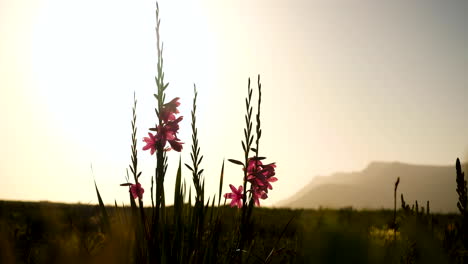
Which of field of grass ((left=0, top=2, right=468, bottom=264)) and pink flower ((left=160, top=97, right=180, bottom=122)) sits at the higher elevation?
pink flower ((left=160, top=97, right=180, bottom=122))

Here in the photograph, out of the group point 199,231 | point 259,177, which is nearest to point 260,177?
point 259,177

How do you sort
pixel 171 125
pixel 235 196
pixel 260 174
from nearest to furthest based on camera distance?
pixel 171 125
pixel 260 174
pixel 235 196

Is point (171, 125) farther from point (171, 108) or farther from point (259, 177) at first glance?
point (259, 177)

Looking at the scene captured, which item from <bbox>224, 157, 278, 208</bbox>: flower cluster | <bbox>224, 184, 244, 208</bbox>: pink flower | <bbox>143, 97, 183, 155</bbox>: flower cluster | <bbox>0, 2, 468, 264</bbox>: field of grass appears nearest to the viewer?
<bbox>0, 2, 468, 264</bbox>: field of grass

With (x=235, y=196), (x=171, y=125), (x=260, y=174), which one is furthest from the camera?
(x=235, y=196)

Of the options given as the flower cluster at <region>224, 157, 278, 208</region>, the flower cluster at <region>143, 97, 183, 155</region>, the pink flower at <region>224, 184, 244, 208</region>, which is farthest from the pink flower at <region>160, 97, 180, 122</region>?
the pink flower at <region>224, 184, 244, 208</region>

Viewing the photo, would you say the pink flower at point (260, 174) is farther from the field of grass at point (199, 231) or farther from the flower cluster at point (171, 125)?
the flower cluster at point (171, 125)

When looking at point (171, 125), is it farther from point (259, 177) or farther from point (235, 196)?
point (235, 196)

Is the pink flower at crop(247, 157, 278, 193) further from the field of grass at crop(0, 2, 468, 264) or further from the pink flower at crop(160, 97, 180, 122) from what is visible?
the pink flower at crop(160, 97, 180, 122)

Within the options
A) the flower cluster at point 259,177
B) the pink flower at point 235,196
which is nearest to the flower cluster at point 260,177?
the flower cluster at point 259,177

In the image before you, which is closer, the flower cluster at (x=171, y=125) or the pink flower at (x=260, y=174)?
the flower cluster at (x=171, y=125)

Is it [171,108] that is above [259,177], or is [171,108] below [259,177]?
above

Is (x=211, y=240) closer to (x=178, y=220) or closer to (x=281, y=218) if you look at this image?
(x=178, y=220)

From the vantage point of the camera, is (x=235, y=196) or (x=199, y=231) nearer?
(x=199, y=231)
